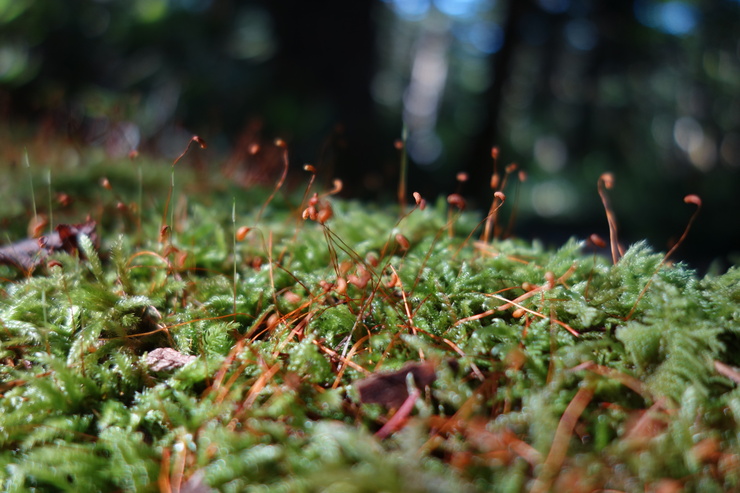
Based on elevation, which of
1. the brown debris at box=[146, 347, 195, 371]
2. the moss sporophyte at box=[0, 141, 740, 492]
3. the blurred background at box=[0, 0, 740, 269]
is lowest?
the brown debris at box=[146, 347, 195, 371]

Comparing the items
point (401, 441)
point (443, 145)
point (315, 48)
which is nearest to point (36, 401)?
point (401, 441)

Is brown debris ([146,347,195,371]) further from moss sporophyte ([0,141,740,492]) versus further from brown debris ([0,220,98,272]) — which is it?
brown debris ([0,220,98,272])

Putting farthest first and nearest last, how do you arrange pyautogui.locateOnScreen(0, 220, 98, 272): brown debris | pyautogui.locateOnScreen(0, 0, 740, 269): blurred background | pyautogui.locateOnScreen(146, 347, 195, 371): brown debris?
pyautogui.locateOnScreen(0, 0, 740, 269): blurred background
pyautogui.locateOnScreen(0, 220, 98, 272): brown debris
pyautogui.locateOnScreen(146, 347, 195, 371): brown debris

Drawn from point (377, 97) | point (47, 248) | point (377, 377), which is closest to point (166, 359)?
point (377, 377)

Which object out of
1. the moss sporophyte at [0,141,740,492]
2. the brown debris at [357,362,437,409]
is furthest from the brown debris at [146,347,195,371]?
the brown debris at [357,362,437,409]

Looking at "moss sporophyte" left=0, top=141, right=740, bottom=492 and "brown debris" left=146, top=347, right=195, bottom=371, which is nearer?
"moss sporophyte" left=0, top=141, right=740, bottom=492

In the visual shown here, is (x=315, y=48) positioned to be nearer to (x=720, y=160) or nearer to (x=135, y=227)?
(x=135, y=227)

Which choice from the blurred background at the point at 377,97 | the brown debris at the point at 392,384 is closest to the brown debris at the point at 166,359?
the brown debris at the point at 392,384
